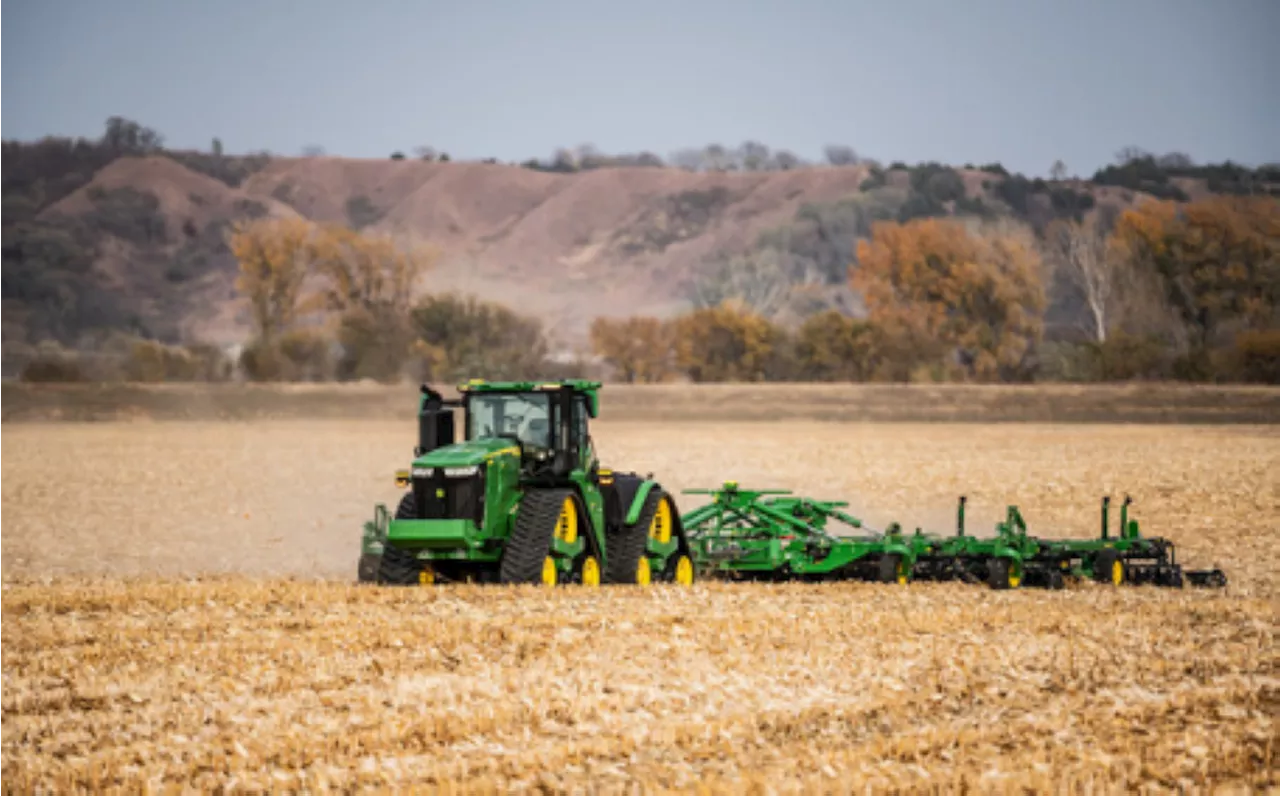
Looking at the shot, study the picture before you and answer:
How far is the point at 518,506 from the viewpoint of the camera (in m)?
16.2

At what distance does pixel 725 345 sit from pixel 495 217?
100246 millimetres

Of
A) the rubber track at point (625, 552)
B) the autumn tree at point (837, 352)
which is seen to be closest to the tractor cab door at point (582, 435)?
the rubber track at point (625, 552)

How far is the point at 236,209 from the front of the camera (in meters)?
163

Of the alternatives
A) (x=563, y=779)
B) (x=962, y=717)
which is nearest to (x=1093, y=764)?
(x=962, y=717)

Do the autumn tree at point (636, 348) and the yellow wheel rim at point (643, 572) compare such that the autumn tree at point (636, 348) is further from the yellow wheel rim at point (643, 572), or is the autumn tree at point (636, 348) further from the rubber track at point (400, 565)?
the rubber track at point (400, 565)

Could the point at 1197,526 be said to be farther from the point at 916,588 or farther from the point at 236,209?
the point at 236,209

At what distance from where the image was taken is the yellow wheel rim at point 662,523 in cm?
1794

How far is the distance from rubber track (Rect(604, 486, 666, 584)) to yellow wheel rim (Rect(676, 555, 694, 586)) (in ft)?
3.40

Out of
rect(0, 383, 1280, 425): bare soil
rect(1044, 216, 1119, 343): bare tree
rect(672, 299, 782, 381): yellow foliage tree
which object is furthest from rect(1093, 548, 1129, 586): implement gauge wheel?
rect(1044, 216, 1119, 343): bare tree

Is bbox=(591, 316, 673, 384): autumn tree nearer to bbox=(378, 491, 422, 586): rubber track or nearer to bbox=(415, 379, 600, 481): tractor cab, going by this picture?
bbox=(415, 379, 600, 481): tractor cab

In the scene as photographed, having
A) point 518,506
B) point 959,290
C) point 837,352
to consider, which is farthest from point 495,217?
point 518,506

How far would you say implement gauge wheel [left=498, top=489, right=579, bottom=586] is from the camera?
15.6 m

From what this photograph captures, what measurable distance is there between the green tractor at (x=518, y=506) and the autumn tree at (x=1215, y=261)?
6449cm

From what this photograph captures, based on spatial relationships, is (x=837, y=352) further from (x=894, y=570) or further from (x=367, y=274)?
(x=894, y=570)
